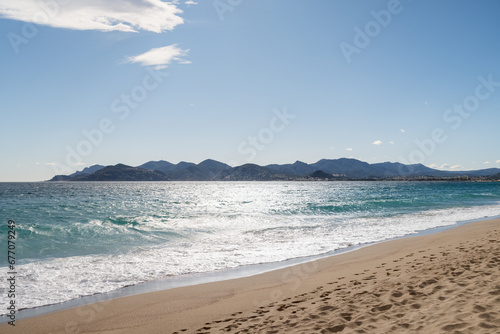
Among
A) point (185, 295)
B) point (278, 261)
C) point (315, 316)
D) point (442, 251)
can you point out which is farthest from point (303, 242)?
point (315, 316)

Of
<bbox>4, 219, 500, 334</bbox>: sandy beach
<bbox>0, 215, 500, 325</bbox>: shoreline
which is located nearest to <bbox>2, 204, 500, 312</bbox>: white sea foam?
<bbox>0, 215, 500, 325</bbox>: shoreline

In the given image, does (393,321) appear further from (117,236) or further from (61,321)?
(117,236)

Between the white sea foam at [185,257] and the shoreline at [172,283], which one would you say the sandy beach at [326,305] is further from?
the white sea foam at [185,257]

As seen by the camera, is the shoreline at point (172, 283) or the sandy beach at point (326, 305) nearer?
the sandy beach at point (326, 305)

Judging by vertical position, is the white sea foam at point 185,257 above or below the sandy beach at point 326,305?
below

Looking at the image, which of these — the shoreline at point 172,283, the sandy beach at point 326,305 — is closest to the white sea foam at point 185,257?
the shoreline at point 172,283

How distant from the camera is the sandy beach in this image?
515 centimetres

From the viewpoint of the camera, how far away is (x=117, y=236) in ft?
61.8

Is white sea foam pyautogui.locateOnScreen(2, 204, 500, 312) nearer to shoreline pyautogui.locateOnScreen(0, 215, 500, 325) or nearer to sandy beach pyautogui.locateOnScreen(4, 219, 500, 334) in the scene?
shoreline pyautogui.locateOnScreen(0, 215, 500, 325)

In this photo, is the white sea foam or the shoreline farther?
the white sea foam

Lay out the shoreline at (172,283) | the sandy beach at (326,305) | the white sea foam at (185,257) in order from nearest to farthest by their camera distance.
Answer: the sandy beach at (326,305) → the shoreline at (172,283) → the white sea foam at (185,257)

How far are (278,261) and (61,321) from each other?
24.4 feet

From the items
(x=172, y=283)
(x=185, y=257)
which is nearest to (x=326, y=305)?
(x=172, y=283)

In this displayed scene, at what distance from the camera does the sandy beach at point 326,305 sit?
515cm
